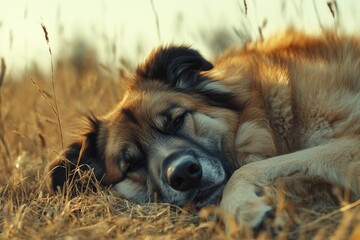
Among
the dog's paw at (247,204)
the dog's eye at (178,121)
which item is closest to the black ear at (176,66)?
the dog's eye at (178,121)

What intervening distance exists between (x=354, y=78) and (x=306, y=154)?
0.85m

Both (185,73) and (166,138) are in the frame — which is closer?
(166,138)

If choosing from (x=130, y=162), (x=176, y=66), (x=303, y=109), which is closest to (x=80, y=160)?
(x=130, y=162)

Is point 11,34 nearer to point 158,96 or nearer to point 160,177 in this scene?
point 158,96

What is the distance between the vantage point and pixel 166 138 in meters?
3.77

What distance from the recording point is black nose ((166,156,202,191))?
130 inches

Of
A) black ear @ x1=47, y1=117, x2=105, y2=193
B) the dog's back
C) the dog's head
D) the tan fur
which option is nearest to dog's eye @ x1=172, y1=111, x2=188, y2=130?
the dog's head

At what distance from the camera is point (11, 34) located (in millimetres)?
5074

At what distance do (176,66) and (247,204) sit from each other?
1489 millimetres

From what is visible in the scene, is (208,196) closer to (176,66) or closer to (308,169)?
(308,169)

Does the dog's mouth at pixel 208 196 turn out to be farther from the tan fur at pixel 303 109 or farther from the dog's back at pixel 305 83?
the dog's back at pixel 305 83

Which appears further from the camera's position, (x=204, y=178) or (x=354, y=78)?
(x=354, y=78)

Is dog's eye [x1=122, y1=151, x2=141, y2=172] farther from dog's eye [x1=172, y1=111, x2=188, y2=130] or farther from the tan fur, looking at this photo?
the tan fur

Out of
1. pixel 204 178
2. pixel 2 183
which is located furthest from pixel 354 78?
pixel 2 183
